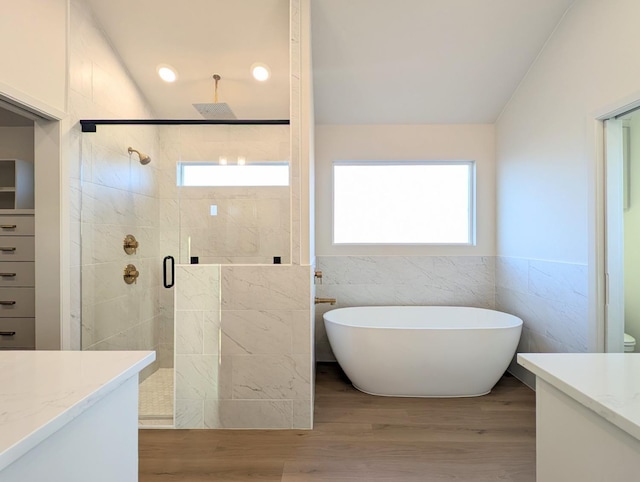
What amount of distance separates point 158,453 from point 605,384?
2148 millimetres

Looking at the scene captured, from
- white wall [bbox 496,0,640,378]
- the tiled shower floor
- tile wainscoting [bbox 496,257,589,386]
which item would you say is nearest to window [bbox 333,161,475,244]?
white wall [bbox 496,0,640,378]

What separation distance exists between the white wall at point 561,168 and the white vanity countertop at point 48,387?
8.66 feet

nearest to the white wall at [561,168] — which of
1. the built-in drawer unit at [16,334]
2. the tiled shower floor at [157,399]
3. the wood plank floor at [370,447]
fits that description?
the wood plank floor at [370,447]

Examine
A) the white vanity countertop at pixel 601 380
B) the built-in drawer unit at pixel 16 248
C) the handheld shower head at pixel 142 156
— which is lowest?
the white vanity countertop at pixel 601 380

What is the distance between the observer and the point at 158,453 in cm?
204

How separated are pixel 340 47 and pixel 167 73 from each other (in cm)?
138

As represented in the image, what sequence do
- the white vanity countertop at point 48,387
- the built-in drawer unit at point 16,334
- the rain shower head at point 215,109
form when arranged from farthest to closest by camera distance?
the rain shower head at point 215,109 → the built-in drawer unit at point 16,334 → the white vanity countertop at point 48,387

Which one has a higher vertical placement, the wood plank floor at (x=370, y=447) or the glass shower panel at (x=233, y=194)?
the glass shower panel at (x=233, y=194)

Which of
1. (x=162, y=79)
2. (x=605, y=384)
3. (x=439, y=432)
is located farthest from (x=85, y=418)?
(x=162, y=79)

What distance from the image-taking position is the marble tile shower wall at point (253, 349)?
2285 mm

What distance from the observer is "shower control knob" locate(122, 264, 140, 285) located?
2633 millimetres

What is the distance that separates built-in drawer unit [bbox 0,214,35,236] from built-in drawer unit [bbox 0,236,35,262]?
0.03 metres

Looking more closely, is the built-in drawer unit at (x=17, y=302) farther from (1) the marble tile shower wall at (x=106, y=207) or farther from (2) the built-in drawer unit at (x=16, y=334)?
(1) the marble tile shower wall at (x=106, y=207)

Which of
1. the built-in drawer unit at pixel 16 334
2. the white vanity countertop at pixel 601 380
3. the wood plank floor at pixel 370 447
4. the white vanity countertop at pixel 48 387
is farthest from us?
the built-in drawer unit at pixel 16 334
